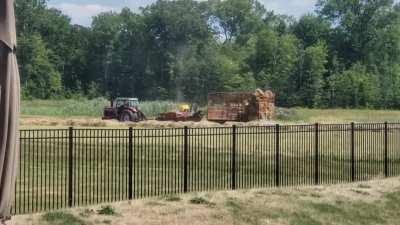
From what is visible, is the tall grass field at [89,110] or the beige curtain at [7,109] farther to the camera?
the tall grass field at [89,110]

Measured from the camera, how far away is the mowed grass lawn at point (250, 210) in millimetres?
10188

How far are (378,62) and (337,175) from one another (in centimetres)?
9697

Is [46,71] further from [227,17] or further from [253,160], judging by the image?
[253,160]

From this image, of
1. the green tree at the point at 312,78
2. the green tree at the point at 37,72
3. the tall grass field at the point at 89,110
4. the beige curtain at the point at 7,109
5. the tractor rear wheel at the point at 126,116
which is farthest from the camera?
the green tree at the point at 37,72

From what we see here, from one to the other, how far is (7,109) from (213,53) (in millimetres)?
102533

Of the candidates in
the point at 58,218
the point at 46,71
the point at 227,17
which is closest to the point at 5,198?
the point at 58,218

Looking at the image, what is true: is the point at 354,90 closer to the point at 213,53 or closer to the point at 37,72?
the point at 213,53

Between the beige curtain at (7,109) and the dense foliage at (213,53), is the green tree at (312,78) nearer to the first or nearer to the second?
the dense foliage at (213,53)

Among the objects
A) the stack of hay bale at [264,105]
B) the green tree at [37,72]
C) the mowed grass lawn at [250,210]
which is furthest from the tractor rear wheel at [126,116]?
the green tree at [37,72]

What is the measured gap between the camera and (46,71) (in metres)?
108

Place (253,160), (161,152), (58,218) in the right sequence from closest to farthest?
(58,218), (253,160), (161,152)

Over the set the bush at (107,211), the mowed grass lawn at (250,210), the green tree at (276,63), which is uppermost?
the green tree at (276,63)

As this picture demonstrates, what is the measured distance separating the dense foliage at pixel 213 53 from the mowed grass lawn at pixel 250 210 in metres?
79.0

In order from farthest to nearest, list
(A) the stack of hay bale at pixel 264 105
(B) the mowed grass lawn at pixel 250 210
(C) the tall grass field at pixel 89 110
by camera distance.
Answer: (C) the tall grass field at pixel 89 110
(A) the stack of hay bale at pixel 264 105
(B) the mowed grass lawn at pixel 250 210
